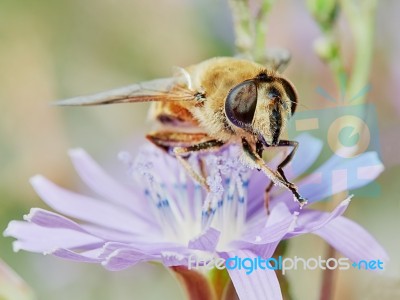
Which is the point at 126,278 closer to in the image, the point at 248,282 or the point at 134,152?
the point at 134,152

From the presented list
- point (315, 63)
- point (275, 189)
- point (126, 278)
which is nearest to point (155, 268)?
point (126, 278)

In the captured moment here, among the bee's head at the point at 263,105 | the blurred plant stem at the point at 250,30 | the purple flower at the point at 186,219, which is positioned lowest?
the purple flower at the point at 186,219

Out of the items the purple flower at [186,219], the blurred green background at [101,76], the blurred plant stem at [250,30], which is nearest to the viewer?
the purple flower at [186,219]

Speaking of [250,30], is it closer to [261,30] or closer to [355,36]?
[261,30]

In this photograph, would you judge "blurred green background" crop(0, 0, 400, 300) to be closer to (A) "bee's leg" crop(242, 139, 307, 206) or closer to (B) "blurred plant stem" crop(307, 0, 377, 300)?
(B) "blurred plant stem" crop(307, 0, 377, 300)

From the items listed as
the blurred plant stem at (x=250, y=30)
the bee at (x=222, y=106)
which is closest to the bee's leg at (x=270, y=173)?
the bee at (x=222, y=106)

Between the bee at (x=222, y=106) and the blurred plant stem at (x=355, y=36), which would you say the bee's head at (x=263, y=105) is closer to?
the bee at (x=222, y=106)
